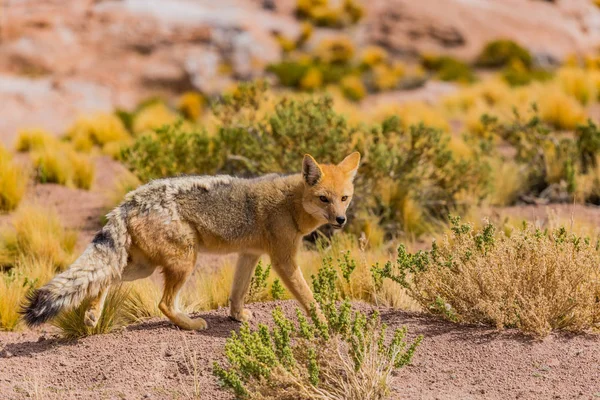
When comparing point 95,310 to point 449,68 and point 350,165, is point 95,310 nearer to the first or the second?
point 350,165

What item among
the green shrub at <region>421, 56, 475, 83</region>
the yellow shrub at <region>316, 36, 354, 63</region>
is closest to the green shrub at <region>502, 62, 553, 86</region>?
the green shrub at <region>421, 56, 475, 83</region>

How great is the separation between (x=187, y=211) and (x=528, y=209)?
6.22 metres

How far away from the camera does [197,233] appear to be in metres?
6.06

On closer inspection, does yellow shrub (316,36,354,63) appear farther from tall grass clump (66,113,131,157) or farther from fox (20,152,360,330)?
fox (20,152,360,330)

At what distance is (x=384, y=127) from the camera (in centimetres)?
1074

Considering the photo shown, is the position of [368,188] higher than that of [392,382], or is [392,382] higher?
[392,382]

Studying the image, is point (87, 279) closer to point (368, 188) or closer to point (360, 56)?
point (368, 188)

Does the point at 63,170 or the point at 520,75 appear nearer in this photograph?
the point at 63,170

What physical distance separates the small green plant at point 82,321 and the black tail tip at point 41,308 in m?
0.54

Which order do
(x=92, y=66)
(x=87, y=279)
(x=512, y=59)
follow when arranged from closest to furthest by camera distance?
(x=87, y=279), (x=92, y=66), (x=512, y=59)

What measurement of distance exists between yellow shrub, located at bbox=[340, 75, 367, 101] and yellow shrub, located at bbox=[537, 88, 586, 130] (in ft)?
24.1

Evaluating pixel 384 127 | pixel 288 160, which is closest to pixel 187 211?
pixel 288 160

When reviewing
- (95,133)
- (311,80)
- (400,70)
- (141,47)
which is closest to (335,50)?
(400,70)

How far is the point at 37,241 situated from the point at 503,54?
907 inches
